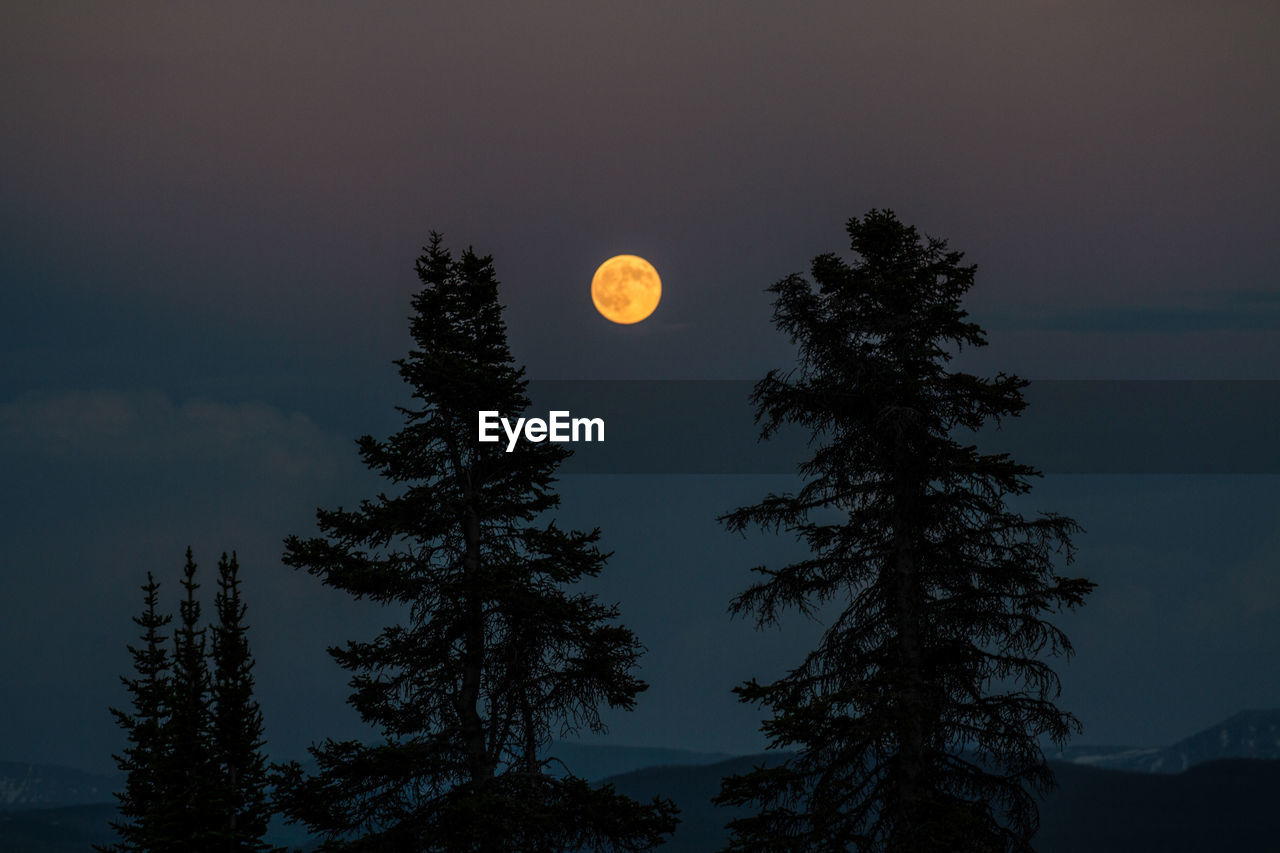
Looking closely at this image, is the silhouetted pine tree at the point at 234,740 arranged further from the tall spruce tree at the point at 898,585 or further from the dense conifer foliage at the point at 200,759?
the tall spruce tree at the point at 898,585

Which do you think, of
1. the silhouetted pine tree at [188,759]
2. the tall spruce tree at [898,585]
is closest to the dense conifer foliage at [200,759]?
the silhouetted pine tree at [188,759]

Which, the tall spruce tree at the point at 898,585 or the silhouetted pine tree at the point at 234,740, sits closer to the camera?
the tall spruce tree at the point at 898,585

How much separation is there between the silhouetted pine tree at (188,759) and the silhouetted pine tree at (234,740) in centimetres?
31

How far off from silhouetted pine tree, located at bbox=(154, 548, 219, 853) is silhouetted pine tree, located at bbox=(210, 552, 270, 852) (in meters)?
0.31

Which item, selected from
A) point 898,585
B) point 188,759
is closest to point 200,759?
point 188,759

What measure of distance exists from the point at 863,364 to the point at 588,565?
7226mm

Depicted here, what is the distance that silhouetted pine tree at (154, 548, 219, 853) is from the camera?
30.6 meters

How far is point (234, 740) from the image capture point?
1282 inches

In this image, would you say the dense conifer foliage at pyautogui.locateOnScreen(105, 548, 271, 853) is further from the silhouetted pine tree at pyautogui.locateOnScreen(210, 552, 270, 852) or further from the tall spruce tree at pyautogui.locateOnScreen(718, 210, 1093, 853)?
the tall spruce tree at pyautogui.locateOnScreen(718, 210, 1093, 853)

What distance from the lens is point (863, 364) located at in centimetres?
2292

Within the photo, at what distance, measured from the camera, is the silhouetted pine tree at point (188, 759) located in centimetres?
3062

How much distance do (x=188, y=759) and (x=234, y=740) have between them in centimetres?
147

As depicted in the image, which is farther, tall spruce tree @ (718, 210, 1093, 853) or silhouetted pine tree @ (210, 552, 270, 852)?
silhouetted pine tree @ (210, 552, 270, 852)

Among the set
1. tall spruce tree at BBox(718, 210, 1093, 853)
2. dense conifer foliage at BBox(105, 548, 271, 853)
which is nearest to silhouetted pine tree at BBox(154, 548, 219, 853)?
dense conifer foliage at BBox(105, 548, 271, 853)
